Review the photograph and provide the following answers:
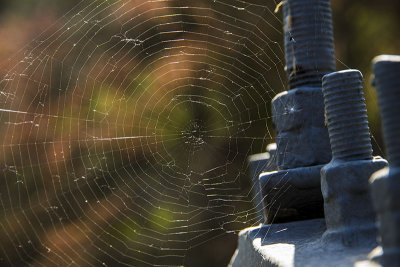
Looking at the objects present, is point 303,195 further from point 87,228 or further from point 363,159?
point 87,228

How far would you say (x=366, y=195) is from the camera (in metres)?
2.17

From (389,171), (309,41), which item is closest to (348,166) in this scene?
(389,171)

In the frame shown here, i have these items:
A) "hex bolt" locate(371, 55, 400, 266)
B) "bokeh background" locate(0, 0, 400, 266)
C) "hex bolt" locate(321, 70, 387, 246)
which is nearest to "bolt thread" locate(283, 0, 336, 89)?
"hex bolt" locate(321, 70, 387, 246)

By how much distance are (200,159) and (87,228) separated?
73.1 inches

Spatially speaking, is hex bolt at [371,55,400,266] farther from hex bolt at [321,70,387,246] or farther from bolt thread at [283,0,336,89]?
bolt thread at [283,0,336,89]

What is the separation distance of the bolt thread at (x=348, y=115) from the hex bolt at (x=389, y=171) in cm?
73

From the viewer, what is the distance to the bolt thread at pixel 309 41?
2.85m

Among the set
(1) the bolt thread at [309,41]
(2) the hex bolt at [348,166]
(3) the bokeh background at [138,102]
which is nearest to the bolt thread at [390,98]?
(2) the hex bolt at [348,166]

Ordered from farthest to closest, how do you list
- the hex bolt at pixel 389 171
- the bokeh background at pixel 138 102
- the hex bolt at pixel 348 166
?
the bokeh background at pixel 138 102 → the hex bolt at pixel 348 166 → the hex bolt at pixel 389 171

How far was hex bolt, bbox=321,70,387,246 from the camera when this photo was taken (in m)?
2.15

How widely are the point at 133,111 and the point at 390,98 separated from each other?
4.43 meters

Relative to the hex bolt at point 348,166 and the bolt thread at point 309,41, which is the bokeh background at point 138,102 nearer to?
the bolt thread at point 309,41

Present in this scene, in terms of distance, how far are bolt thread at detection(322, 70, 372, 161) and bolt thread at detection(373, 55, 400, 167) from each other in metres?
0.74

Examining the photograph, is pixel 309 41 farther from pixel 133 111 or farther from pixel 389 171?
pixel 133 111
